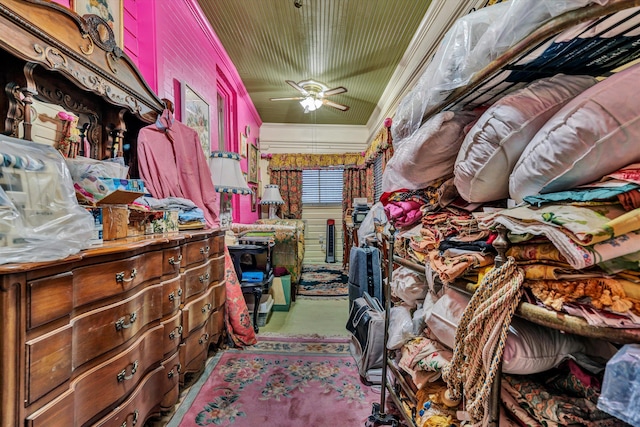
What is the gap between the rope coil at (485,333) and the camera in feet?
2.12

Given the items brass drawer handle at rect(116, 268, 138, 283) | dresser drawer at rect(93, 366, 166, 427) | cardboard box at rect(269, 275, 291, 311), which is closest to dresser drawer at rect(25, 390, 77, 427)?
dresser drawer at rect(93, 366, 166, 427)

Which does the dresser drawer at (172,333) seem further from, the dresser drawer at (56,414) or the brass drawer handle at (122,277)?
the dresser drawer at (56,414)

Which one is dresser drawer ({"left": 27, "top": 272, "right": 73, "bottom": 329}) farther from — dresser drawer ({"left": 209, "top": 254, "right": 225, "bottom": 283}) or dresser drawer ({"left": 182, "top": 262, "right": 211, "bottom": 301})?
dresser drawer ({"left": 209, "top": 254, "right": 225, "bottom": 283})

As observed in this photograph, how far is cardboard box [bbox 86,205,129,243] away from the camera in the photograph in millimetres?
1147

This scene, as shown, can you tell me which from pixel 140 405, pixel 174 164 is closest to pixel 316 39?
pixel 174 164

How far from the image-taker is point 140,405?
3.98ft

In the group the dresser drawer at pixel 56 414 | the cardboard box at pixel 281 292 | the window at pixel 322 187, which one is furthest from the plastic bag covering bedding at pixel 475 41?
the window at pixel 322 187

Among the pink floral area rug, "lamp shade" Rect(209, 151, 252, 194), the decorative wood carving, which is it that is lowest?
the pink floral area rug

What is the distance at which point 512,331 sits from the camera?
2.33 feet

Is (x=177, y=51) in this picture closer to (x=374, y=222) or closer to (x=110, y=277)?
(x=110, y=277)

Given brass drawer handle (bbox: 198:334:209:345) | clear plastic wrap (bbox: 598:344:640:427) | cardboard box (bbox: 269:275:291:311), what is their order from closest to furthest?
1. clear plastic wrap (bbox: 598:344:640:427)
2. brass drawer handle (bbox: 198:334:209:345)
3. cardboard box (bbox: 269:275:291:311)

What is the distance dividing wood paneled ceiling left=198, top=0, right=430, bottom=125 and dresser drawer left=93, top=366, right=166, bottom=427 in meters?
2.97

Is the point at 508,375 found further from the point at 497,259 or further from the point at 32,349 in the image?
the point at 32,349

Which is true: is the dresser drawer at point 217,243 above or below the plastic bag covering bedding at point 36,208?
below
